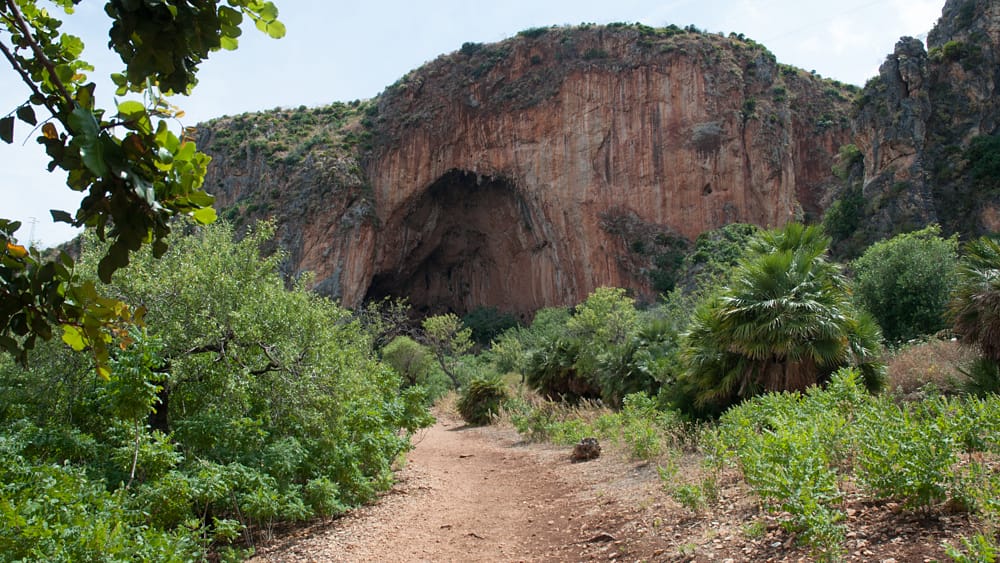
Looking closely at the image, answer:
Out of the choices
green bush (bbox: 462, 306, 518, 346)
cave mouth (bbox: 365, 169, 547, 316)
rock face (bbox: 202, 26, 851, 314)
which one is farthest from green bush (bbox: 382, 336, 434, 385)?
cave mouth (bbox: 365, 169, 547, 316)

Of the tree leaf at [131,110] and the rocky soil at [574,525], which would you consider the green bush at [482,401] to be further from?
the tree leaf at [131,110]

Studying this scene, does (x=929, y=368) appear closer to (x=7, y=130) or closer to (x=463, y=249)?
(x=7, y=130)

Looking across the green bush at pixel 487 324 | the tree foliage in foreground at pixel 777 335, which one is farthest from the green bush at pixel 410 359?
the tree foliage in foreground at pixel 777 335

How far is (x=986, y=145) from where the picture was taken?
30.9m

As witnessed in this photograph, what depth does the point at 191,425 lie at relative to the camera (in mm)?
6586

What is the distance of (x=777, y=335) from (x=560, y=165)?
3734 centimetres

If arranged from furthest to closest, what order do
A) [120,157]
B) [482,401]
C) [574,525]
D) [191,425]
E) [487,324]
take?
[487,324]
[482,401]
[574,525]
[191,425]
[120,157]

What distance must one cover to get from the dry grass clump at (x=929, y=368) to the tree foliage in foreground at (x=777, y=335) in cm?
144

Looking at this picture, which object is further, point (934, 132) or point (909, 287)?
point (934, 132)

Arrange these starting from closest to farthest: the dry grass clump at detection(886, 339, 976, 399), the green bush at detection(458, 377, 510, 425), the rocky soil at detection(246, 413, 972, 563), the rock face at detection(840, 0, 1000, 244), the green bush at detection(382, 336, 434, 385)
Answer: the rocky soil at detection(246, 413, 972, 563) < the dry grass clump at detection(886, 339, 976, 399) < the green bush at detection(458, 377, 510, 425) < the rock face at detection(840, 0, 1000, 244) < the green bush at detection(382, 336, 434, 385)

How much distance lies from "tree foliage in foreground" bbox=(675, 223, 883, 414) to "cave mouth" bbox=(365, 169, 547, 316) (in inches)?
1462

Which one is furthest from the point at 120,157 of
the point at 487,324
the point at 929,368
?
the point at 487,324

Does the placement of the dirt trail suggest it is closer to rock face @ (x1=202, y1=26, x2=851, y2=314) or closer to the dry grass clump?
the dry grass clump

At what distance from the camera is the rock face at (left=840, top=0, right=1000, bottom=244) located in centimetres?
3075
